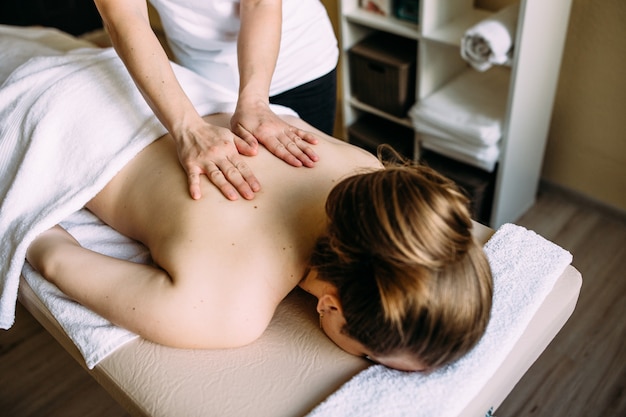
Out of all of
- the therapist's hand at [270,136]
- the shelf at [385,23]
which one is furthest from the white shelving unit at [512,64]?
the therapist's hand at [270,136]

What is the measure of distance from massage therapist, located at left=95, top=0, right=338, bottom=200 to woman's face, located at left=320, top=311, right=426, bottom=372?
265 mm

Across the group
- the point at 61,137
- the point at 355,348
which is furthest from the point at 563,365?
the point at 61,137

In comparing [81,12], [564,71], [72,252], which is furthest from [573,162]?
[81,12]

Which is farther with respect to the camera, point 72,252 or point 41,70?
point 41,70

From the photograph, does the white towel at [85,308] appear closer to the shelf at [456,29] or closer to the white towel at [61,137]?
the white towel at [61,137]

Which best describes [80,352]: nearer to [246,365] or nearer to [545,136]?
[246,365]

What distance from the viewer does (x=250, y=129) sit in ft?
3.83

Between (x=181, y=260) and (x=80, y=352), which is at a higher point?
(x=181, y=260)

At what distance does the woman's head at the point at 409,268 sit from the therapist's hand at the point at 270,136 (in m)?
0.24

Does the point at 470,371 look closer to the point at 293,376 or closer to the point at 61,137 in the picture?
the point at 293,376

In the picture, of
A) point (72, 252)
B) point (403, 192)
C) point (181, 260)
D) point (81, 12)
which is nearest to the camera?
point (403, 192)

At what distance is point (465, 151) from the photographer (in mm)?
1925

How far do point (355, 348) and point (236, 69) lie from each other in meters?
0.81

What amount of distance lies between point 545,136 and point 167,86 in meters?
1.43
